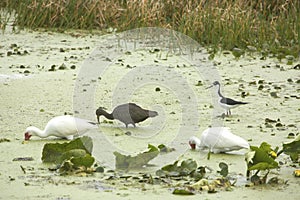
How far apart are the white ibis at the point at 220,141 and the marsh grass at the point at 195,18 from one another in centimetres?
382

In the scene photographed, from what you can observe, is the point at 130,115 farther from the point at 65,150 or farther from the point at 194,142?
the point at 65,150

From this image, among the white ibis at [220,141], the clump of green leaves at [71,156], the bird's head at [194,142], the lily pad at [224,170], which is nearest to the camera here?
the lily pad at [224,170]

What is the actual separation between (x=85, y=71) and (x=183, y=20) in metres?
1.56

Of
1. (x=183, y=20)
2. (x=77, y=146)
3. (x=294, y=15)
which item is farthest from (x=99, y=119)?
(x=294, y=15)

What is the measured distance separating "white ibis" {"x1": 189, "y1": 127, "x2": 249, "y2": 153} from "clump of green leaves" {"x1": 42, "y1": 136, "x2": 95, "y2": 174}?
692mm

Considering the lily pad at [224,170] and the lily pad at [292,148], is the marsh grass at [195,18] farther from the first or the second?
the lily pad at [224,170]

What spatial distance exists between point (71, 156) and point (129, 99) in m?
2.40

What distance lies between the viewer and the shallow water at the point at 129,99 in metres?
4.25

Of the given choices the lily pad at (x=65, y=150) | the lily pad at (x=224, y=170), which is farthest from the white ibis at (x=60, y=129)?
the lily pad at (x=224, y=170)

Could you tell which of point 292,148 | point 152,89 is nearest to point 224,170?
point 292,148

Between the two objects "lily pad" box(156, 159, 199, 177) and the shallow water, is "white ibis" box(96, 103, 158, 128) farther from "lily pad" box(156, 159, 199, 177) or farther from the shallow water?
"lily pad" box(156, 159, 199, 177)

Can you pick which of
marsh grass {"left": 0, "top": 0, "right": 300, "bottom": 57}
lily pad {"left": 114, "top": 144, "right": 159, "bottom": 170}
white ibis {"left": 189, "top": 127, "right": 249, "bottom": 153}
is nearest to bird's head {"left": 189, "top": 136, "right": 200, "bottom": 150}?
white ibis {"left": 189, "top": 127, "right": 249, "bottom": 153}

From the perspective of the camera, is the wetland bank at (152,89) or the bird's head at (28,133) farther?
the bird's head at (28,133)

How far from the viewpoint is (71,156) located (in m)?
4.53
